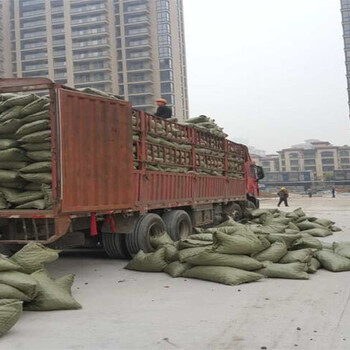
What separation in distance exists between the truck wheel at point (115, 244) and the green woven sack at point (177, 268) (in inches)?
55.9

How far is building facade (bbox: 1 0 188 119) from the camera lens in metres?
89.1

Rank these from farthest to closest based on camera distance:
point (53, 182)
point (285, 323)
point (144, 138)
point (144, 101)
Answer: point (144, 101) < point (144, 138) < point (53, 182) < point (285, 323)

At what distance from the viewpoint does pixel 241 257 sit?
603 centimetres

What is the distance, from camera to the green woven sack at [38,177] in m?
5.95

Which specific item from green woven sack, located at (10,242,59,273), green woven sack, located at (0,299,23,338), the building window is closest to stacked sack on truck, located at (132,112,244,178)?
green woven sack, located at (10,242,59,273)

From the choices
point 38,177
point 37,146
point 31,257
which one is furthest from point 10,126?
point 31,257

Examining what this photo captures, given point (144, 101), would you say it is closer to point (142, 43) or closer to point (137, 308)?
point (142, 43)

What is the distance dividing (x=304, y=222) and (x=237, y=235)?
598 cm

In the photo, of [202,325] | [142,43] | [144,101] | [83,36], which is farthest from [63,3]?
[202,325]

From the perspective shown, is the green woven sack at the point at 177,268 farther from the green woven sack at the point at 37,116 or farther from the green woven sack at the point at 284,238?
the green woven sack at the point at 37,116

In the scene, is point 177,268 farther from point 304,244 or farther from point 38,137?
point 38,137

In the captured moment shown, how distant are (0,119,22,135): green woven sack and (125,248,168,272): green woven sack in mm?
2656

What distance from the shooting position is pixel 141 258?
22.4 feet

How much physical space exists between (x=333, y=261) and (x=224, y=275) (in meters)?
1.89
